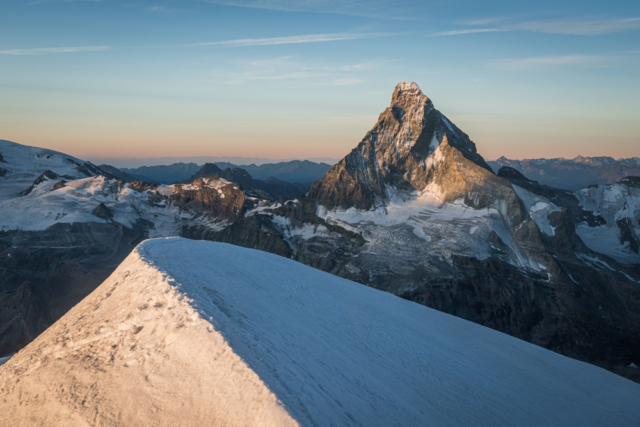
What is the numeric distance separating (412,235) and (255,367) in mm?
90358

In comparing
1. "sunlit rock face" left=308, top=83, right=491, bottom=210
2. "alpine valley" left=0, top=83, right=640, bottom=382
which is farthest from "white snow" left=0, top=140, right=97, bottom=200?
"sunlit rock face" left=308, top=83, right=491, bottom=210

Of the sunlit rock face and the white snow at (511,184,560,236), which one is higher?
A: the sunlit rock face

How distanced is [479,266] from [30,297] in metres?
103

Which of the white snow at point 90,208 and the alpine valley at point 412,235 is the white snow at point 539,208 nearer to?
the alpine valley at point 412,235

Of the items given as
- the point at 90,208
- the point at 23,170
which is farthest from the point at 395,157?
the point at 23,170

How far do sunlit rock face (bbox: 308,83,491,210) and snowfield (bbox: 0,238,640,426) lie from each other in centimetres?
9951

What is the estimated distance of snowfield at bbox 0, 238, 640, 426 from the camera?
10.4m

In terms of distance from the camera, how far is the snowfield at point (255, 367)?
34.2 ft

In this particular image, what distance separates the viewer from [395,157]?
126 m

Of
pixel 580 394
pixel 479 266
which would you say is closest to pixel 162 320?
pixel 580 394

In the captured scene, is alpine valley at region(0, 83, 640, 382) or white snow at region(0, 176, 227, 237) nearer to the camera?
alpine valley at region(0, 83, 640, 382)

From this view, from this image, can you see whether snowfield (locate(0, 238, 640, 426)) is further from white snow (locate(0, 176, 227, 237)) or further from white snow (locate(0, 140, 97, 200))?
white snow (locate(0, 140, 97, 200))

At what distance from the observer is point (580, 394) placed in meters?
20.2

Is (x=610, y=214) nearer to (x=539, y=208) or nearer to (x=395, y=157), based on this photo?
(x=539, y=208)
